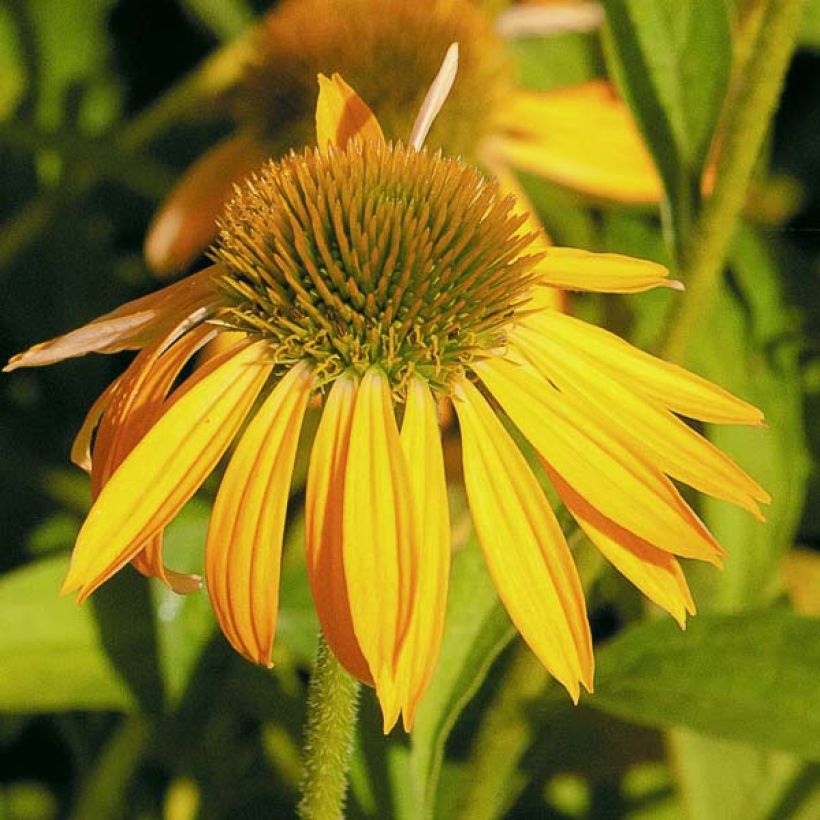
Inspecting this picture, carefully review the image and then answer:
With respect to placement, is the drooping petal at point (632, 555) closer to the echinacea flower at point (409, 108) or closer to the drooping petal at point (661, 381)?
the drooping petal at point (661, 381)

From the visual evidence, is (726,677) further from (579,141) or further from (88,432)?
(579,141)

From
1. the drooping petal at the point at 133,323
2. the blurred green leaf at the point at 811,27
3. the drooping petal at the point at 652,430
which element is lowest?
the blurred green leaf at the point at 811,27

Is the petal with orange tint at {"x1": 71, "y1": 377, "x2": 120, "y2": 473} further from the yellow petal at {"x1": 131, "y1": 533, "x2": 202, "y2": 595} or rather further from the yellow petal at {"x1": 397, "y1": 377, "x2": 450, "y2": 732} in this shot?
the yellow petal at {"x1": 397, "y1": 377, "x2": 450, "y2": 732}

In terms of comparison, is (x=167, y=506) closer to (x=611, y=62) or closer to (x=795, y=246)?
(x=611, y=62)

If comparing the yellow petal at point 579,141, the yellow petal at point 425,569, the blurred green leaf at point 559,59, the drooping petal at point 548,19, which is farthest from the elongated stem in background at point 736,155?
the blurred green leaf at point 559,59

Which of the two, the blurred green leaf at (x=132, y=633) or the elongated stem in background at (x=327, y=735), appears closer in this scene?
the elongated stem in background at (x=327, y=735)

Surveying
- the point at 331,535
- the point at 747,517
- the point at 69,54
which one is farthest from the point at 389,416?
the point at 69,54

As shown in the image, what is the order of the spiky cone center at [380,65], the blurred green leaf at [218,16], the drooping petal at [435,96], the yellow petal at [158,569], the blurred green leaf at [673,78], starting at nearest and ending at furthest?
1. the yellow petal at [158,569]
2. the drooping petal at [435,96]
3. the blurred green leaf at [673,78]
4. the spiky cone center at [380,65]
5. the blurred green leaf at [218,16]

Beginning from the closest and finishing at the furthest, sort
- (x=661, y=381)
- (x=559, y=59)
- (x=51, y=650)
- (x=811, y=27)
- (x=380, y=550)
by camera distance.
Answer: (x=380, y=550)
(x=661, y=381)
(x=51, y=650)
(x=811, y=27)
(x=559, y=59)
